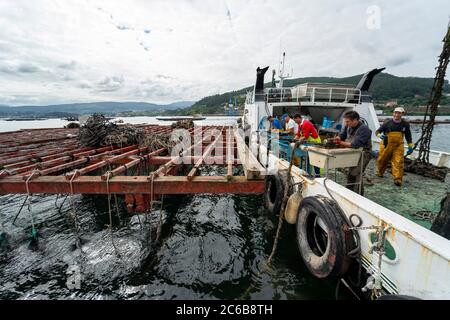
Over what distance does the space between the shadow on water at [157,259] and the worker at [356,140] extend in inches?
72.9

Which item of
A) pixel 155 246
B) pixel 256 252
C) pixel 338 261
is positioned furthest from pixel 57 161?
pixel 338 261

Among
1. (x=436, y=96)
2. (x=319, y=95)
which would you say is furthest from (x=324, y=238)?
(x=319, y=95)

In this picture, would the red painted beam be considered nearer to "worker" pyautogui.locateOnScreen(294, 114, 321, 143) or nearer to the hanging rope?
"worker" pyautogui.locateOnScreen(294, 114, 321, 143)

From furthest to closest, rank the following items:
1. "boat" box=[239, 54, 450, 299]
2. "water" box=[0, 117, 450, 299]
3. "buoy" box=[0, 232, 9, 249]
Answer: "buoy" box=[0, 232, 9, 249] → "water" box=[0, 117, 450, 299] → "boat" box=[239, 54, 450, 299]

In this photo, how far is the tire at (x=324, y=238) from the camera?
2.49m

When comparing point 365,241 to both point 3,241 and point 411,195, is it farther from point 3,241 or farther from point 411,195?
point 3,241

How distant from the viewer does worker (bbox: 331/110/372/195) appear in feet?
12.4

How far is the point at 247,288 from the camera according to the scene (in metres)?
3.14

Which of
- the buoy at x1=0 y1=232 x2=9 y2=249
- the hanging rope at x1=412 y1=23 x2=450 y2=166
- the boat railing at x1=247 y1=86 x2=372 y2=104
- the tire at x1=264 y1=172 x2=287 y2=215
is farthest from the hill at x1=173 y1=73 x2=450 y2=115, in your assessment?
the buoy at x1=0 y1=232 x2=9 y2=249

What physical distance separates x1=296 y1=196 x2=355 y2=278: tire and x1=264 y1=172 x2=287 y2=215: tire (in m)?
0.74

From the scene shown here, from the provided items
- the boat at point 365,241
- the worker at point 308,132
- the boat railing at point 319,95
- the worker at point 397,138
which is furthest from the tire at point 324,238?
the boat railing at point 319,95

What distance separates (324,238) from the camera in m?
3.41

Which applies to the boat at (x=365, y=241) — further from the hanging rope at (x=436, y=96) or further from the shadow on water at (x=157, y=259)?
the hanging rope at (x=436, y=96)
